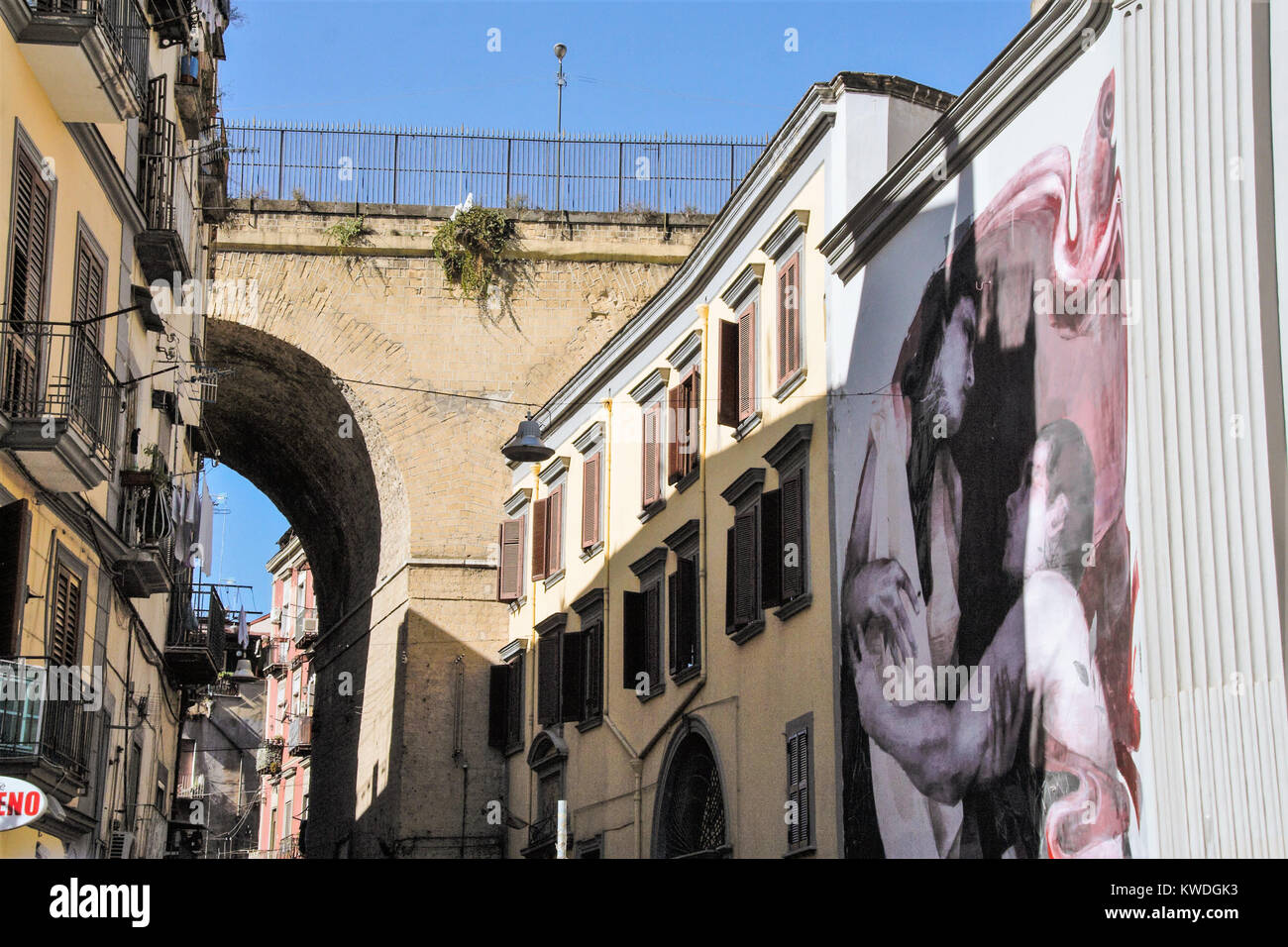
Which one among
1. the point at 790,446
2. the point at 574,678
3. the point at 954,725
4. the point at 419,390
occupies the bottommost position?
the point at 954,725

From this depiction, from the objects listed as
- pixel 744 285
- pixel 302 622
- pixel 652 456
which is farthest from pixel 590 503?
pixel 302 622

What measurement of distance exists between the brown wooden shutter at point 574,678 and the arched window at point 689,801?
11.7 feet

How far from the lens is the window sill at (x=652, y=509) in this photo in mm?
22234

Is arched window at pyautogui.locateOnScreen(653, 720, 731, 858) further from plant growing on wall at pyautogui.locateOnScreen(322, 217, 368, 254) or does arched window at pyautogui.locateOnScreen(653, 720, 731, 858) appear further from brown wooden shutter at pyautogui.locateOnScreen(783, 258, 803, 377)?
plant growing on wall at pyautogui.locateOnScreen(322, 217, 368, 254)

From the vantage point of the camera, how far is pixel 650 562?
22.5 m

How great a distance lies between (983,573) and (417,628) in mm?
17059

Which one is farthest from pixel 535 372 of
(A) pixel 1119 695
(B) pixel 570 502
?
(A) pixel 1119 695

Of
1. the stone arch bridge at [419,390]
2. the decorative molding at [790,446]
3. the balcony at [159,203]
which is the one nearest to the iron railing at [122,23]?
the balcony at [159,203]

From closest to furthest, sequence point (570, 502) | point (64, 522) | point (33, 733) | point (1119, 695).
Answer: point (1119, 695)
point (33, 733)
point (64, 522)
point (570, 502)

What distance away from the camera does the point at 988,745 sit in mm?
13086

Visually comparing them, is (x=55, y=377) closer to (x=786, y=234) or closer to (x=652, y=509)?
(x=786, y=234)

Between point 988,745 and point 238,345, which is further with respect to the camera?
point 238,345

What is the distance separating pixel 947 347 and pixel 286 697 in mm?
39656

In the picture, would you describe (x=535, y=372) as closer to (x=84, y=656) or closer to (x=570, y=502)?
(x=570, y=502)
